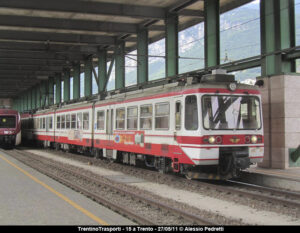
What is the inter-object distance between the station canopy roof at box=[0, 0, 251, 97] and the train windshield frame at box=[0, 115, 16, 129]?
16.5 feet

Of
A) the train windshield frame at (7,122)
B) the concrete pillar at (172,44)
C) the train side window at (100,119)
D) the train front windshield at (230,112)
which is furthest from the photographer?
the train windshield frame at (7,122)

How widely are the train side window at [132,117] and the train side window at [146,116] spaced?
0.52 metres

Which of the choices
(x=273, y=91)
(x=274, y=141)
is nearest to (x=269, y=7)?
(x=273, y=91)

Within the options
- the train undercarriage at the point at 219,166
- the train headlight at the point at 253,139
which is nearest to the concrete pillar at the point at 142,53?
the train undercarriage at the point at 219,166

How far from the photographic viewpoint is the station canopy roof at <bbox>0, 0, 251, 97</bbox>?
20.3 m

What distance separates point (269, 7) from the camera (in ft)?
50.0

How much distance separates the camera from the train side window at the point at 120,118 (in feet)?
50.4

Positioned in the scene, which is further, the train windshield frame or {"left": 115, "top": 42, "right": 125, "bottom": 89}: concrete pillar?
the train windshield frame

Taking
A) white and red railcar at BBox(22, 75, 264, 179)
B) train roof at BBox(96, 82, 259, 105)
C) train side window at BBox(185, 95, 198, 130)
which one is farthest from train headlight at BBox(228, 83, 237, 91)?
train side window at BBox(185, 95, 198, 130)

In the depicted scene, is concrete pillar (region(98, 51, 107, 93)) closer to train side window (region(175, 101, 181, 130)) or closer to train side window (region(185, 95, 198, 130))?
train side window (region(175, 101, 181, 130))

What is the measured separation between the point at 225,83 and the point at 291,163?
4841 mm

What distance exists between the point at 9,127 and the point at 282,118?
21022mm

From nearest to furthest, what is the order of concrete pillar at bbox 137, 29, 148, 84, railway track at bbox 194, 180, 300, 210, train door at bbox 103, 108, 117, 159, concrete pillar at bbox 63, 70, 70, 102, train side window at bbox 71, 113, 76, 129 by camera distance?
railway track at bbox 194, 180, 300, 210
train door at bbox 103, 108, 117, 159
train side window at bbox 71, 113, 76, 129
concrete pillar at bbox 137, 29, 148, 84
concrete pillar at bbox 63, 70, 70, 102

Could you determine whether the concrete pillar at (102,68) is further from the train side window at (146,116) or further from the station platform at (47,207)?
the station platform at (47,207)
